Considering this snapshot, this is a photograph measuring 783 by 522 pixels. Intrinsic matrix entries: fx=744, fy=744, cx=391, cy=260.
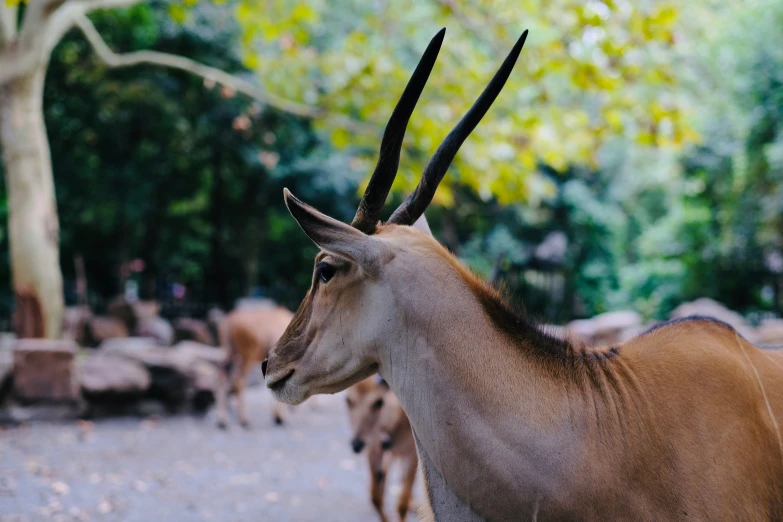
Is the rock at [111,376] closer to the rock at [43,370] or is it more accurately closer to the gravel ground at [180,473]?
the rock at [43,370]

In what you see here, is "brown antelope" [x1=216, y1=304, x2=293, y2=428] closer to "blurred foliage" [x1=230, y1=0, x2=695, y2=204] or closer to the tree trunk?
the tree trunk

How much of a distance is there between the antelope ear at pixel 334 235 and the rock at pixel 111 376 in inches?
338

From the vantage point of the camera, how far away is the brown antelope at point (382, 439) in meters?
6.02

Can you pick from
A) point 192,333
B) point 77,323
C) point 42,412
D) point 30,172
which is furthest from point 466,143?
point 77,323

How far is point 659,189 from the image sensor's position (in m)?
31.0

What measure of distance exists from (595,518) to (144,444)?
7.89 metres

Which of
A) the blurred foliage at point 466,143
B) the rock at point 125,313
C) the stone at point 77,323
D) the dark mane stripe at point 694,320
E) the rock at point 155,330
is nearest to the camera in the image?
the dark mane stripe at point 694,320

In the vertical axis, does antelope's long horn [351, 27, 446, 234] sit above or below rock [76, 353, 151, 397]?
above

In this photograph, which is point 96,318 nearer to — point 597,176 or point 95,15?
point 95,15

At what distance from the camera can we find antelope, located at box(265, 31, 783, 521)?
7.59ft

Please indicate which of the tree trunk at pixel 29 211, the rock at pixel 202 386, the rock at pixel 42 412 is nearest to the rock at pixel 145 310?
the rock at pixel 202 386

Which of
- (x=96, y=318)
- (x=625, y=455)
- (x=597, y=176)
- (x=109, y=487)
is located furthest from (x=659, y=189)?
(x=625, y=455)

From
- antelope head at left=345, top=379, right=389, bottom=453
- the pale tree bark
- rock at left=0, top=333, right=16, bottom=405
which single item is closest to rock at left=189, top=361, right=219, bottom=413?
the pale tree bark

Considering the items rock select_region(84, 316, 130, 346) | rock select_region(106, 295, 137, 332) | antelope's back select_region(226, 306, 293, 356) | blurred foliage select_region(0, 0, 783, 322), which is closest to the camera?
blurred foliage select_region(0, 0, 783, 322)
